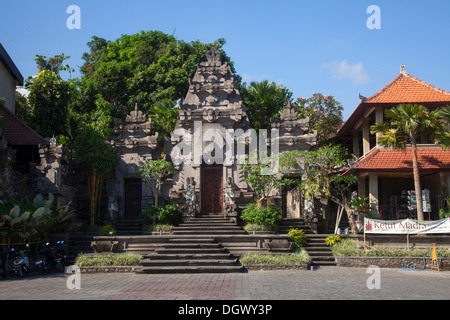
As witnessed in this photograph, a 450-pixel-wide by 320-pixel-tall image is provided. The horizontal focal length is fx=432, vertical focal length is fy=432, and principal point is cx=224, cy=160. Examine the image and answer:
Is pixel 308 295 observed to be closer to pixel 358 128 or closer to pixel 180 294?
pixel 180 294

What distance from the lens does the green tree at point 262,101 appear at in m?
27.9

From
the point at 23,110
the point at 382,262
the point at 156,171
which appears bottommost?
the point at 382,262

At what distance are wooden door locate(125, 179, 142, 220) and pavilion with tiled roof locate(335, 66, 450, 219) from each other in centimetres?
1111

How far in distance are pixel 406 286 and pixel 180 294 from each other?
19.9ft

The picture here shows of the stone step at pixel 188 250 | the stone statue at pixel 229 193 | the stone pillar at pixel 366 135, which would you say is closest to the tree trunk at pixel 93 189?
the stone step at pixel 188 250

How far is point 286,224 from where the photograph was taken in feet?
66.6

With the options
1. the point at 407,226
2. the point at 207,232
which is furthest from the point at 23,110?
the point at 407,226

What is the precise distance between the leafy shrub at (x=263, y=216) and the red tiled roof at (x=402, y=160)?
4.31 meters

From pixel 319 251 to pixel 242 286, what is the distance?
6616 mm

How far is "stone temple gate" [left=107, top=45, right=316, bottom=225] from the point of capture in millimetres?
22344

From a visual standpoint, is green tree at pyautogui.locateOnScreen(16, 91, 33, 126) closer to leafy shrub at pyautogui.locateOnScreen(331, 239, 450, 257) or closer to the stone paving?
the stone paving

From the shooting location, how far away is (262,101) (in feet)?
90.8

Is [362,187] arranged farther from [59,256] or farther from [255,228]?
[59,256]
